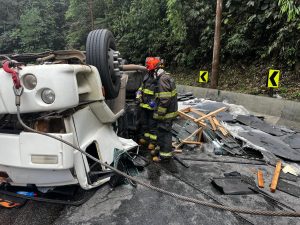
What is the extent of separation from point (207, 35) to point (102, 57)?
8.80 m

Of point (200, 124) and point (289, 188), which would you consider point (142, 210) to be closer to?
point (289, 188)

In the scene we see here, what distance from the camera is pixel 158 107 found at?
12.7ft

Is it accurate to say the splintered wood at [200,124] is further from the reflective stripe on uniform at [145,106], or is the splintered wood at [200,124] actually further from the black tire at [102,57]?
the black tire at [102,57]

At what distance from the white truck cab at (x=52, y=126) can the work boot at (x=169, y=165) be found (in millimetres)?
951

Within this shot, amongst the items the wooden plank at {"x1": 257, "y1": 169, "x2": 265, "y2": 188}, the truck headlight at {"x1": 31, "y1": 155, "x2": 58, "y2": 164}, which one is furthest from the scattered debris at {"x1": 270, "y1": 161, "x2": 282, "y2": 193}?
the truck headlight at {"x1": 31, "y1": 155, "x2": 58, "y2": 164}

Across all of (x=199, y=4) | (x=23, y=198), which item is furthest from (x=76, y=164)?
(x=199, y=4)

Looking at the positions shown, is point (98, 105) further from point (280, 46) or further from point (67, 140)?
point (280, 46)

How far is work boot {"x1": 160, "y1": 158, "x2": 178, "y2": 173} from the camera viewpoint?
3531 mm

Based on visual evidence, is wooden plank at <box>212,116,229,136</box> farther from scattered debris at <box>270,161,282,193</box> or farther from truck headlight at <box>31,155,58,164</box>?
truck headlight at <box>31,155,58,164</box>

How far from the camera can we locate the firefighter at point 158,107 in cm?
384

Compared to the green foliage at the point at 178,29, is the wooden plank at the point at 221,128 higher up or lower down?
lower down

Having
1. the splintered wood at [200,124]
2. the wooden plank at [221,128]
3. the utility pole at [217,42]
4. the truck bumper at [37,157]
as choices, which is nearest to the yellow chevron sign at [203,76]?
the utility pole at [217,42]

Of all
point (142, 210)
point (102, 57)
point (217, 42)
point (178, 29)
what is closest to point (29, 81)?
point (102, 57)

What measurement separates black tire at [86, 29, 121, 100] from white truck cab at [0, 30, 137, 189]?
0.13 metres
